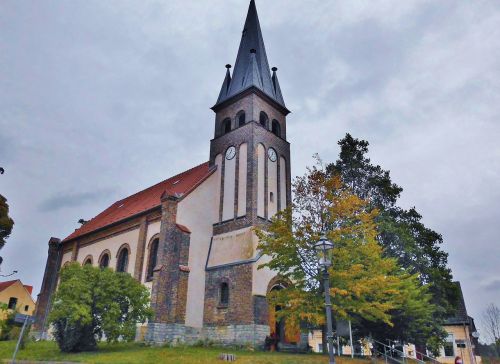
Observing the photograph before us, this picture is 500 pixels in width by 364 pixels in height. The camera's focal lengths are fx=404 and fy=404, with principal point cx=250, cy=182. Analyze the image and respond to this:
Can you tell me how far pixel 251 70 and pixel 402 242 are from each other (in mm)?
16668

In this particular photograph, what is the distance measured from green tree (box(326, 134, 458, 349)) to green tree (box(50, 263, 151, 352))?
11862 mm

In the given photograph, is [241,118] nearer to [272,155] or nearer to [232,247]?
[272,155]

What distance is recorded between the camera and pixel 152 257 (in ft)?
86.4

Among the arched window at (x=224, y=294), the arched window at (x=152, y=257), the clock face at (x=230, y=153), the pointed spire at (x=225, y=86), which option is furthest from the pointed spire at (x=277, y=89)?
the arched window at (x=224, y=294)

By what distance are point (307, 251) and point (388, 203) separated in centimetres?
1091

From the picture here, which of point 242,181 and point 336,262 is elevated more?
point 242,181

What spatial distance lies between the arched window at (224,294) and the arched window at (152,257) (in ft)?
16.0

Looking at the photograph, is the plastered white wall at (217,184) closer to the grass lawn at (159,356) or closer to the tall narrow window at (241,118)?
the tall narrow window at (241,118)

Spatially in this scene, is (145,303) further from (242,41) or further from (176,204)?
(242,41)

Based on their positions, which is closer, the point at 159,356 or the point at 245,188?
the point at 159,356

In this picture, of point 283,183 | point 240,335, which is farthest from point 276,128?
point 240,335

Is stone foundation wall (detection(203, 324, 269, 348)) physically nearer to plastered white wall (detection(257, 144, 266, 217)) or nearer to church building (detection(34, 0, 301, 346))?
church building (detection(34, 0, 301, 346))

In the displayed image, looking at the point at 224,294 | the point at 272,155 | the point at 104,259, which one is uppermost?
the point at 272,155

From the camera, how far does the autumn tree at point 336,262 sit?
16.1m
